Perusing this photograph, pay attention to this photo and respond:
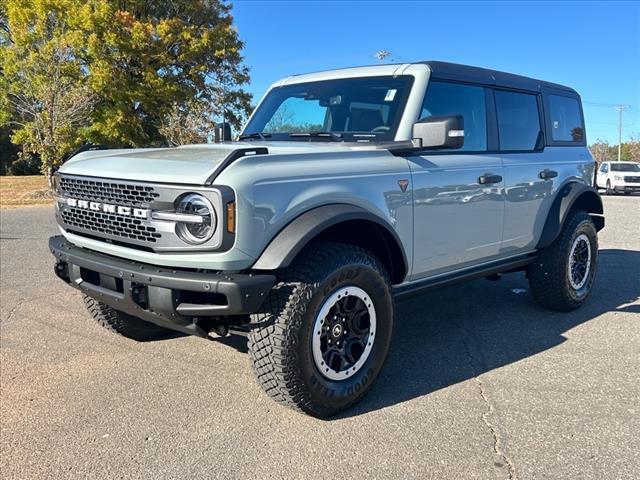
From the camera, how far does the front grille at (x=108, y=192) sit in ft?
9.73

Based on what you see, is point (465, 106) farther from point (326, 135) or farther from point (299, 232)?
point (299, 232)

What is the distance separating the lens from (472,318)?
5.16 meters

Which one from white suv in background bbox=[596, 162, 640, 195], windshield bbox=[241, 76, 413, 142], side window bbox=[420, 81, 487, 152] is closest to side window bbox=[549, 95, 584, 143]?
side window bbox=[420, 81, 487, 152]

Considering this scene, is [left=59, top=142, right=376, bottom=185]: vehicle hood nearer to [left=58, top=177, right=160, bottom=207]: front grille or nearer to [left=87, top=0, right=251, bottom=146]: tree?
[left=58, top=177, right=160, bottom=207]: front grille

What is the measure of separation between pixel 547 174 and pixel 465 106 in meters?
1.15

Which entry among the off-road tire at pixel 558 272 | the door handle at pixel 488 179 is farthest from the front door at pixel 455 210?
the off-road tire at pixel 558 272

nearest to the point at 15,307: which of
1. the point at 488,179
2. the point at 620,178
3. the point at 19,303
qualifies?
the point at 19,303

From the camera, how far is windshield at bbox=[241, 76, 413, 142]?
3824 millimetres

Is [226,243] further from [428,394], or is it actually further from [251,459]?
[428,394]

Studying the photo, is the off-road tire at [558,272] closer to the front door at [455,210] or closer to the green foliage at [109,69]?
the front door at [455,210]

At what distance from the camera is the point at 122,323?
4258 millimetres

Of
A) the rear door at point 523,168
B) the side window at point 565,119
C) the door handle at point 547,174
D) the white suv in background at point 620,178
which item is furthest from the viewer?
the white suv in background at point 620,178

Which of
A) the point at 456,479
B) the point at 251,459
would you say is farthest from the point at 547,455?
the point at 251,459

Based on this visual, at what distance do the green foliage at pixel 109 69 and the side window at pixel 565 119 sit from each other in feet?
52.1
